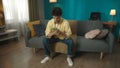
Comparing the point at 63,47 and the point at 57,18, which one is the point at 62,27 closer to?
the point at 57,18

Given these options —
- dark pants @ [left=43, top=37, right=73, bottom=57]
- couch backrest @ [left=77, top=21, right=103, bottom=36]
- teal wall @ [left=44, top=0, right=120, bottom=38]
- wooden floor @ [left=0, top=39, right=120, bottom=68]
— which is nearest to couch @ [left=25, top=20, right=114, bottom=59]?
couch backrest @ [left=77, top=21, right=103, bottom=36]

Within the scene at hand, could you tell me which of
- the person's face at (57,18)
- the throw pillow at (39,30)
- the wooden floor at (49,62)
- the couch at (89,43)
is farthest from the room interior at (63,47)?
the person's face at (57,18)

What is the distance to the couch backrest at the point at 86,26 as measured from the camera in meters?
3.43

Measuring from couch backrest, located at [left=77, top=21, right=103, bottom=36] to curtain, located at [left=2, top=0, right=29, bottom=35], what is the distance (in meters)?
2.38

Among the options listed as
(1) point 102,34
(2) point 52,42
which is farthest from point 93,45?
(2) point 52,42

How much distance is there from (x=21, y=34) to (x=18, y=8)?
91 cm

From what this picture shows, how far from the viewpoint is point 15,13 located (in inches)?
192

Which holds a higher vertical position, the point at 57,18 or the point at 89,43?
the point at 57,18

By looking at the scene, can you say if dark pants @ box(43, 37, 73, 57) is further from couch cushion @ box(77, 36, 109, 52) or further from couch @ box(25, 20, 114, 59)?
couch cushion @ box(77, 36, 109, 52)

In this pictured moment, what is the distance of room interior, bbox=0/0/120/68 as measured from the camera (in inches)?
115

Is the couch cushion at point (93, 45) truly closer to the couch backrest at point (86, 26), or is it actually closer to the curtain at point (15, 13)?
the couch backrest at point (86, 26)

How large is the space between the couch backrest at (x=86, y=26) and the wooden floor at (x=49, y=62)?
535 millimetres

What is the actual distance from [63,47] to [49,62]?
1.36ft

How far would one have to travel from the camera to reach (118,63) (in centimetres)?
292
